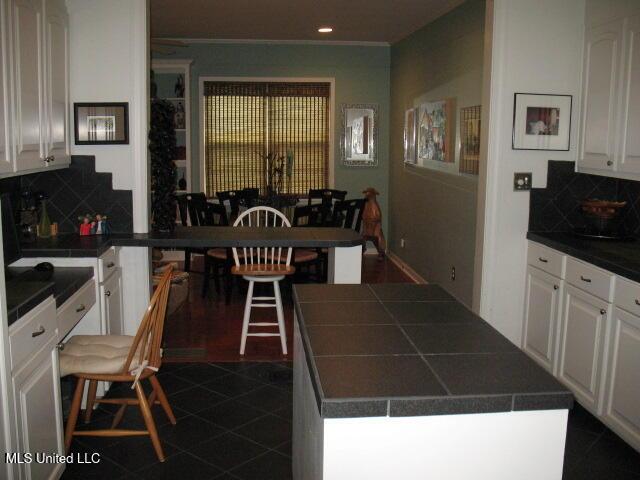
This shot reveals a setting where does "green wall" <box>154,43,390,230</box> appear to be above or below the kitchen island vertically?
above

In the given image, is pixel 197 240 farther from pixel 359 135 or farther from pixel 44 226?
pixel 359 135

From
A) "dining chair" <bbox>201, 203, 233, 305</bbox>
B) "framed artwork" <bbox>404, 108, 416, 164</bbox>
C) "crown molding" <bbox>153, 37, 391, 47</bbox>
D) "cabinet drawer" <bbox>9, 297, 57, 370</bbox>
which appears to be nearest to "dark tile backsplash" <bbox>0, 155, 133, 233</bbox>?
"cabinet drawer" <bbox>9, 297, 57, 370</bbox>

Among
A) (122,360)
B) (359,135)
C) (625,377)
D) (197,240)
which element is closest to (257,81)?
(359,135)

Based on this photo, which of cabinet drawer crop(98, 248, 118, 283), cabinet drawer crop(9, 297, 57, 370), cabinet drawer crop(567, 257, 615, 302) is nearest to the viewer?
cabinet drawer crop(9, 297, 57, 370)

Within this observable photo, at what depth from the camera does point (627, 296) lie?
10.5 feet

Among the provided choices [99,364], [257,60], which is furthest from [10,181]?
[257,60]

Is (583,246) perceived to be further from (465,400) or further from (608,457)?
(465,400)

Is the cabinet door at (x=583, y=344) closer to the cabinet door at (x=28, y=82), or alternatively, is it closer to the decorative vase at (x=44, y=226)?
the cabinet door at (x=28, y=82)

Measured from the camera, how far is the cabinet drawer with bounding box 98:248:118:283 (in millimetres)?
3691

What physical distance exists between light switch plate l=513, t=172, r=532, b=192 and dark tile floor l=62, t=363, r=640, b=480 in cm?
139

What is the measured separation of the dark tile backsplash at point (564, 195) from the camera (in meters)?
4.32

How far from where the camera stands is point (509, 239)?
4.35 metres

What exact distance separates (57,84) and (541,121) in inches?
114

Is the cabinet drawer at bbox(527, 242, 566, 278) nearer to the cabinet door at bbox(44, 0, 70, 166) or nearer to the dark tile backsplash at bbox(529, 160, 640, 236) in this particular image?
the dark tile backsplash at bbox(529, 160, 640, 236)
